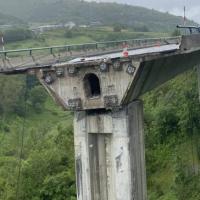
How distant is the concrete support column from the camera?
14.6 metres

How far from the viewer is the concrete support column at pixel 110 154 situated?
14625 mm

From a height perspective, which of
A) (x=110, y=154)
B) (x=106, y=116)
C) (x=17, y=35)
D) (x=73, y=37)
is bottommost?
(x=110, y=154)

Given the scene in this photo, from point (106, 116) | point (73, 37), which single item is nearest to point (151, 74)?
point (106, 116)

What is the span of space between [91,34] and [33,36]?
60.7 feet

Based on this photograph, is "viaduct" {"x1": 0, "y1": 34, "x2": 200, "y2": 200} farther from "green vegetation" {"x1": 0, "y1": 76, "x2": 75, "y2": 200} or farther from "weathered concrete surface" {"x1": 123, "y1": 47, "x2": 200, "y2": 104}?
"green vegetation" {"x1": 0, "y1": 76, "x2": 75, "y2": 200}

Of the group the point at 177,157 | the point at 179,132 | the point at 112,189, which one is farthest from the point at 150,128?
the point at 112,189

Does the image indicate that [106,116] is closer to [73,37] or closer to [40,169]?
[40,169]

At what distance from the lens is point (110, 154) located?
14984 millimetres

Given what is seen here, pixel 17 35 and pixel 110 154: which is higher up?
pixel 17 35

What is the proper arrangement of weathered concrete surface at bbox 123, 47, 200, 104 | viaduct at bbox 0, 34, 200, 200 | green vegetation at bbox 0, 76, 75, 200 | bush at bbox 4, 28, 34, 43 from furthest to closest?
bush at bbox 4, 28, 34, 43 < green vegetation at bbox 0, 76, 75, 200 < weathered concrete surface at bbox 123, 47, 200, 104 < viaduct at bbox 0, 34, 200, 200

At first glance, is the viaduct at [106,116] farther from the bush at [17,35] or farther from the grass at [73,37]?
the bush at [17,35]

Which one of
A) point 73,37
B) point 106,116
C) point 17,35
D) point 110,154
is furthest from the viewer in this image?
point 73,37

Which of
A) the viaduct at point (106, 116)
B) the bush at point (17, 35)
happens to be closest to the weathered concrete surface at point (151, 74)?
the viaduct at point (106, 116)

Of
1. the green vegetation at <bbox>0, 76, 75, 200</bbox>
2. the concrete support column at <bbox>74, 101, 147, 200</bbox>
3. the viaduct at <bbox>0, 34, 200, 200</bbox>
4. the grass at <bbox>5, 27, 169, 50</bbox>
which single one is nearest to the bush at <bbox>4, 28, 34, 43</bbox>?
the grass at <bbox>5, 27, 169, 50</bbox>
